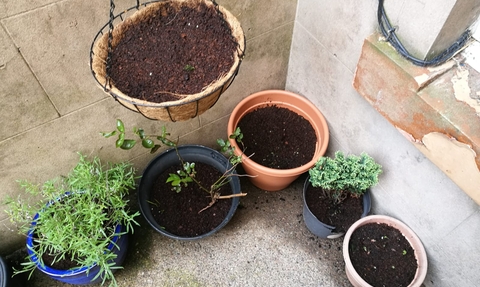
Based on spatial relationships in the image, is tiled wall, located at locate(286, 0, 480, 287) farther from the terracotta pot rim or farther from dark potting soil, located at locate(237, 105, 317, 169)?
dark potting soil, located at locate(237, 105, 317, 169)

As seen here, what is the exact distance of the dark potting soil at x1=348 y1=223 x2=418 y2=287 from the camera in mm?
1563

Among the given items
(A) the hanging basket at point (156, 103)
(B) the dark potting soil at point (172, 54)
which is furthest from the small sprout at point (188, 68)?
(A) the hanging basket at point (156, 103)

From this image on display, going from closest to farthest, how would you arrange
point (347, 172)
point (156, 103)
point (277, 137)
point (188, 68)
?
1. point (156, 103)
2. point (188, 68)
3. point (347, 172)
4. point (277, 137)

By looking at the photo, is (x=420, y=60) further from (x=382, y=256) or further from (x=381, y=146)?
(x=382, y=256)

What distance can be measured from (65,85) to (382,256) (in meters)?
1.51

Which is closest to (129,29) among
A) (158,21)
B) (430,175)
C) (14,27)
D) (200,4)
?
(158,21)

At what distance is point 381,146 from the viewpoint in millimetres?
1521

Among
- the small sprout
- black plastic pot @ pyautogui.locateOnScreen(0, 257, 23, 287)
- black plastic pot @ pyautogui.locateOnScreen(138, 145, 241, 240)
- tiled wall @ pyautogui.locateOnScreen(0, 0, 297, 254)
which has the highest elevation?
the small sprout

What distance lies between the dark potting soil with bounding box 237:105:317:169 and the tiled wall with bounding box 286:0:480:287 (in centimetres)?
16

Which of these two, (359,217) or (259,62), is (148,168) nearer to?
(259,62)

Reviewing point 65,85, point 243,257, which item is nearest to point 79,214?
point 65,85

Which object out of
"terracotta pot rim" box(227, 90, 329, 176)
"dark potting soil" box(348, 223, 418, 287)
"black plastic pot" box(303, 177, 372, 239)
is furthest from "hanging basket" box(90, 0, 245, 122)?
"dark potting soil" box(348, 223, 418, 287)

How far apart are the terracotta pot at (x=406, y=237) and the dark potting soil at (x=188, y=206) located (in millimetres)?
589

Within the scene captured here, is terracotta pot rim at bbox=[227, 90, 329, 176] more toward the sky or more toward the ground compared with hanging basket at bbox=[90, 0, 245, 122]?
more toward the ground
